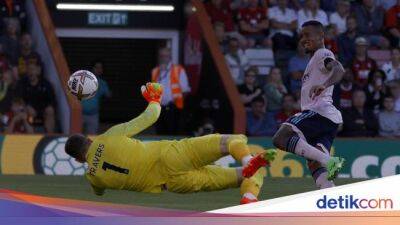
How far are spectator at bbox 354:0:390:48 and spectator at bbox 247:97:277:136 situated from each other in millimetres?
3091

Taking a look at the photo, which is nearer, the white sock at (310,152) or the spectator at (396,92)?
the white sock at (310,152)

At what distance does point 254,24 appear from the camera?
25828 mm

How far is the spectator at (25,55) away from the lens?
24125mm

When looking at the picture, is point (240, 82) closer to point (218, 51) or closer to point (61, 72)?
point (218, 51)

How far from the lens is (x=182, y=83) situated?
80.8ft

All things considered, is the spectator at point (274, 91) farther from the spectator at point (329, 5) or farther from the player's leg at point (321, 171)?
the player's leg at point (321, 171)

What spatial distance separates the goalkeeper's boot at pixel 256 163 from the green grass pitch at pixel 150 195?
0.56 m

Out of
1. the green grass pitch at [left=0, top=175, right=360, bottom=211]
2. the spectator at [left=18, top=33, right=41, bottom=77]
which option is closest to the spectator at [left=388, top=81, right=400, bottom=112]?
the green grass pitch at [left=0, top=175, right=360, bottom=211]

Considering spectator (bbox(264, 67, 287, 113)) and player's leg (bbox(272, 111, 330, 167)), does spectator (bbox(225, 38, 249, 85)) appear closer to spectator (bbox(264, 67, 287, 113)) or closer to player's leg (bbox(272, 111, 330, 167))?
spectator (bbox(264, 67, 287, 113))

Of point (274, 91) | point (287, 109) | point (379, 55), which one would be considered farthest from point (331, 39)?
point (287, 109)

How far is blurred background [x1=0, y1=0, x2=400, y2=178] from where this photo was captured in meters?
23.5

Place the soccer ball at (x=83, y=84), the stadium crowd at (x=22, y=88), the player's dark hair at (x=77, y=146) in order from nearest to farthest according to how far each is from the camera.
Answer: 1. the player's dark hair at (x=77, y=146)
2. the soccer ball at (x=83, y=84)
3. the stadium crowd at (x=22, y=88)

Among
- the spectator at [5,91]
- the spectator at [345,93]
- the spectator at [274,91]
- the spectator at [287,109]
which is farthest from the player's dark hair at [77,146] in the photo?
the spectator at [345,93]

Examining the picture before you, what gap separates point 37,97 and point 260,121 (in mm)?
3967
